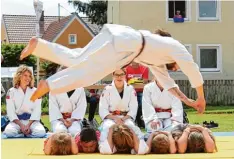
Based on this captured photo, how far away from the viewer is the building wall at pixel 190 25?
16.3m

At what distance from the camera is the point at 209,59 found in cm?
1692

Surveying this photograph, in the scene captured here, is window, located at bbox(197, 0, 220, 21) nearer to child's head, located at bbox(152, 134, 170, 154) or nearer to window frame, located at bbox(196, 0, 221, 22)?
window frame, located at bbox(196, 0, 221, 22)

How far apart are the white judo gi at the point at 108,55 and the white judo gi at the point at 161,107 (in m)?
1.83

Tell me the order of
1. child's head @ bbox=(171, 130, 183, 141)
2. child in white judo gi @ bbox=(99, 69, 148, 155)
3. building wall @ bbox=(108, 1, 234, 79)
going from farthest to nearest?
building wall @ bbox=(108, 1, 234, 79)
child in white judo gi @ bbox=(99, 69, 148, 155)
child's head @ bbox=(171, 130, 183, 141)

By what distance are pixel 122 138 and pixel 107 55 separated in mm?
1032

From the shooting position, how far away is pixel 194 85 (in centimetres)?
500

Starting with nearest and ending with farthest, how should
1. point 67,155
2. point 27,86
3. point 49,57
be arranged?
point 49,57, point 67,155, point 27,86

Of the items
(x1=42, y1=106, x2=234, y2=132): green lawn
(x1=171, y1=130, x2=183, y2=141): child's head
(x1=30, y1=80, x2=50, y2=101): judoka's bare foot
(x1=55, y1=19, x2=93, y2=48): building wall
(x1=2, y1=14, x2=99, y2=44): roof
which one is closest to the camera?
(x1=30, y1=80, x2=50, y2=101): judoka's bare foot

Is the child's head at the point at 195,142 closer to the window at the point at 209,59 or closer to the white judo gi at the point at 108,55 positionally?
the white judo gi at the point at 108,55

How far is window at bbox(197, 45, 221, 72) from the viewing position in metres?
16.8

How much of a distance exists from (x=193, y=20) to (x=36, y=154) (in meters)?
12.2

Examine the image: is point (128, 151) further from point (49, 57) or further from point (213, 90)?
point (213, 90)

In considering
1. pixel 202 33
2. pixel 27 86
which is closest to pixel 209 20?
pixel 202 33

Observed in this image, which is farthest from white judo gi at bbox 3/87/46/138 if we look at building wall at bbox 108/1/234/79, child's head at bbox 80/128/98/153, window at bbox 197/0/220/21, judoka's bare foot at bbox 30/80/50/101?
window at bbox 197/0/220/21
